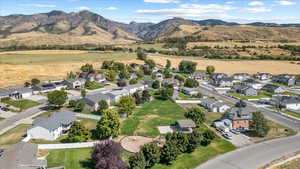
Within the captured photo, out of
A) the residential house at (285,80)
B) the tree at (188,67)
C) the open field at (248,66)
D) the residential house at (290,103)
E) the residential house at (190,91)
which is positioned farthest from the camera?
the open field at (248,66)

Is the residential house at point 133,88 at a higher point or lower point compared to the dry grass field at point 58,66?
lower

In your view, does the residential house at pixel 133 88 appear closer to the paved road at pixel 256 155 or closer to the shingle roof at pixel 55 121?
the shingle roof at pixel 55 121

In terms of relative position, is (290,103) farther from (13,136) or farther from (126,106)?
(13,136)

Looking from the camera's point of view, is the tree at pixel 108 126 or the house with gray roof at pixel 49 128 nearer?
the tree at pixel 108 126

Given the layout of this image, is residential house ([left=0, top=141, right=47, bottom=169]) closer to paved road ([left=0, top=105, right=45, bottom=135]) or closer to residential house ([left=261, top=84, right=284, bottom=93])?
paved road ([left=0, top=105, right=45, bottom=135])

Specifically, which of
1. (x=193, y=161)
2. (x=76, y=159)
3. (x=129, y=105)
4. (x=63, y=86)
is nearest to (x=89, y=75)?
(x=63, y=86)

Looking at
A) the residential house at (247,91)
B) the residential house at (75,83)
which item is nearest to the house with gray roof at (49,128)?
the residential house at (75,83)
